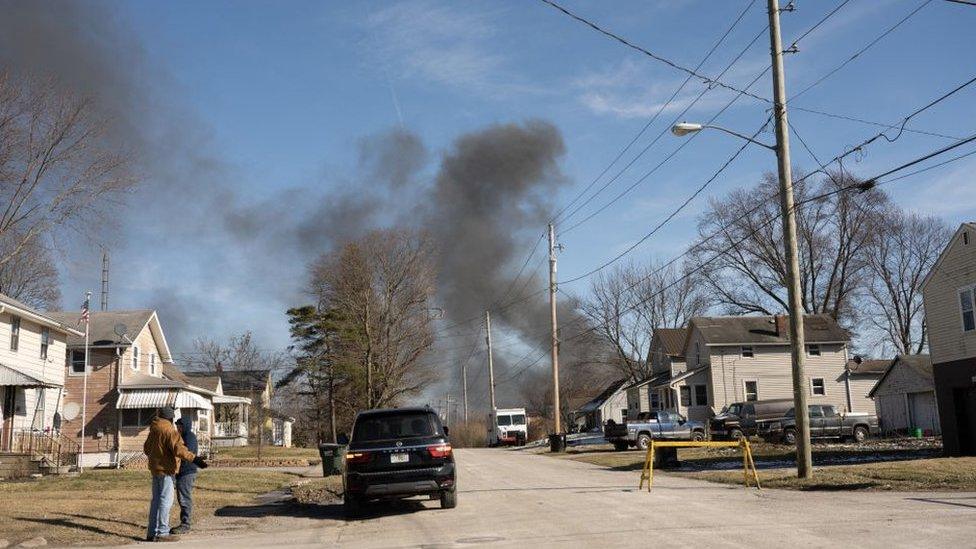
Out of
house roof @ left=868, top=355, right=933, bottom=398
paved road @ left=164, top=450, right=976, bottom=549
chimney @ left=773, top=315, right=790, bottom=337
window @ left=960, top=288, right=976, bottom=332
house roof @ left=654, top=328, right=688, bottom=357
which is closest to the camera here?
paved road @ left=164, top=450, right=976, bottom=549

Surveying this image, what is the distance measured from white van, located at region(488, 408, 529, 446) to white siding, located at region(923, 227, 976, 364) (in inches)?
1508

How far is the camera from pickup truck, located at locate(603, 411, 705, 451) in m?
40.1

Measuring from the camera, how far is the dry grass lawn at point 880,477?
620 inches

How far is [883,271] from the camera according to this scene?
194 ft

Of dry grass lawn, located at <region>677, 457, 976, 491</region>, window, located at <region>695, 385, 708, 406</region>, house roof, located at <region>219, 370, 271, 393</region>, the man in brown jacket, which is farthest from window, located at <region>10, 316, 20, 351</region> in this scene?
window, located at <region>695, 385, 708, 406</region>

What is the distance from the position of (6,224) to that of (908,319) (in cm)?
5276

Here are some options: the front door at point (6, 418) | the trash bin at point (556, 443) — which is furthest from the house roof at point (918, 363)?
the front door at point (6, 418)

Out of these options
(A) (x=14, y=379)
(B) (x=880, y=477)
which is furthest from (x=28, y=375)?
(B) (x=880, y=477)

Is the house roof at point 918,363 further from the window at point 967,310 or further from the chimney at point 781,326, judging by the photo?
the window at point 967,310

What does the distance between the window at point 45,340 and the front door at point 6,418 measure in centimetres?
291

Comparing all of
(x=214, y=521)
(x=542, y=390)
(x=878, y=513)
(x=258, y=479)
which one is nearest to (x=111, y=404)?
(x=258, y=479)

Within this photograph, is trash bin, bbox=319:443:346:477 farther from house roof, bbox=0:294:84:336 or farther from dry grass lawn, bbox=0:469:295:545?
house roof, bbox=0:294:84:336

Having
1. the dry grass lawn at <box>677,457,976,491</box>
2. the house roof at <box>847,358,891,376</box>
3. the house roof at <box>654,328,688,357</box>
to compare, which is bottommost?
the dry grass lawn at <box>677,457,976,491</box>

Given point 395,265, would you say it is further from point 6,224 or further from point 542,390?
point 542,390
